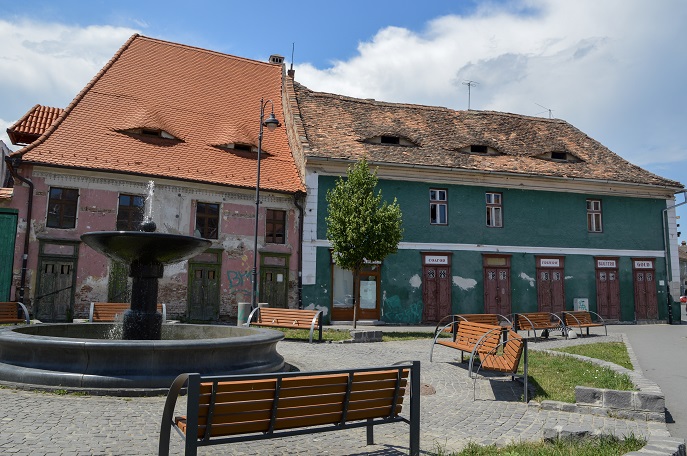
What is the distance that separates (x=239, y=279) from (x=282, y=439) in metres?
15.5

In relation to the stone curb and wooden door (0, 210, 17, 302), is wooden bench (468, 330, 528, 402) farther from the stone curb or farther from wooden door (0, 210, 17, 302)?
wooden door (0, 210, 17, 302)

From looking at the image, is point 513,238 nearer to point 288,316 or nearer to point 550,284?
point 550,284

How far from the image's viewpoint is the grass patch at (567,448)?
469cm

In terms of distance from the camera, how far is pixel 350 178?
18.4 metres

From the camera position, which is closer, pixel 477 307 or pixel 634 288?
pixel 477 307

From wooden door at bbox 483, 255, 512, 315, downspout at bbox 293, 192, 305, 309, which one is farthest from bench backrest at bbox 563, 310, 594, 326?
downspout at bbox 293, 192, 305, 309

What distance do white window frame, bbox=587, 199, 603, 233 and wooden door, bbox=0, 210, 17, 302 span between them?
2381 centimetres

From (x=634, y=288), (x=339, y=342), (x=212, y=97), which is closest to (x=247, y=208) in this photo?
(x=212, y=97)

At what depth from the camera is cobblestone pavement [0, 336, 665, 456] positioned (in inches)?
189

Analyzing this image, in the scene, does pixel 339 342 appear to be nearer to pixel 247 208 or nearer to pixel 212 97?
pixel 247 208

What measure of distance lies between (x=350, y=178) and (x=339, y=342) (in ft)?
22.3

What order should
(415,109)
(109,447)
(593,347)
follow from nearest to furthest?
(109,447) < (593,347) < (415,109)

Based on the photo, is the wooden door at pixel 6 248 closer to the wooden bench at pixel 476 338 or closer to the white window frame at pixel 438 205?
the wooden bench at pixel 476 338

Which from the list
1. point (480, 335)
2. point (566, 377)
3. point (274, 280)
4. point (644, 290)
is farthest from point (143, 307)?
point (644, 290)
